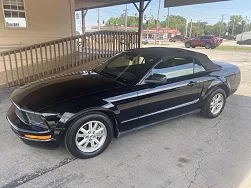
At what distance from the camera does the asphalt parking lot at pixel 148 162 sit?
2.47 metres

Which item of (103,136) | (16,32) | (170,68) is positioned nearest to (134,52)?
(170,68)

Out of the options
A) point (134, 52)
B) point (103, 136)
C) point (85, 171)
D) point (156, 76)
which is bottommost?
point (85, 171)

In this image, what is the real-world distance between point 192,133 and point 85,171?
204cm

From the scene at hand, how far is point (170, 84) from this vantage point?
352 cm

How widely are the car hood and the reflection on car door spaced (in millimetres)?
505

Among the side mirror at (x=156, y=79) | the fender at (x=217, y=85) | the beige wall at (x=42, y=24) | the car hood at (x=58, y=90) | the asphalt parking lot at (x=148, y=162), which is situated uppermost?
the beige wall at (x=42, y=24)

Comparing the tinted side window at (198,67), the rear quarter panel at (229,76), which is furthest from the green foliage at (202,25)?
the tinted side window at (198,67)

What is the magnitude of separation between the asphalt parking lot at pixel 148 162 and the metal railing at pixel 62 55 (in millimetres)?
3013

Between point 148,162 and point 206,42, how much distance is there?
28.6 meters

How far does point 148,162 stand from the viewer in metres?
2.85

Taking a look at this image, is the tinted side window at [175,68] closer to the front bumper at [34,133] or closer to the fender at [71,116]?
the fender at [71,116]

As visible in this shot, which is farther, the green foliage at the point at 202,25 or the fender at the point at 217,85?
the green foliage at the point at 202,25

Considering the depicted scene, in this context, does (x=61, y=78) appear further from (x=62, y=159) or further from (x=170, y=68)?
(x=170, y=68)

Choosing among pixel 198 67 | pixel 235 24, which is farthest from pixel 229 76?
pixel 235 24
